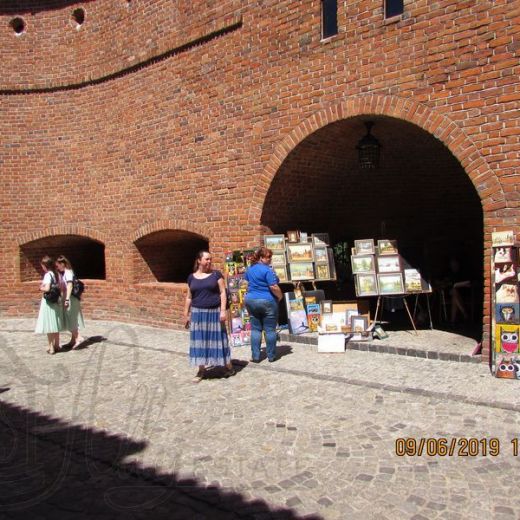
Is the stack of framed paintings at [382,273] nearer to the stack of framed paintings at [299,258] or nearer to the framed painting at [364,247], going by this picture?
the framed painting at [364,247]

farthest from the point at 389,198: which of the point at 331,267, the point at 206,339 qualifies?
the point at 206,339

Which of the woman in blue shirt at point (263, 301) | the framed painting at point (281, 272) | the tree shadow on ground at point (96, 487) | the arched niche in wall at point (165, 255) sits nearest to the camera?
the tree shadow on ground at point (96, 487)

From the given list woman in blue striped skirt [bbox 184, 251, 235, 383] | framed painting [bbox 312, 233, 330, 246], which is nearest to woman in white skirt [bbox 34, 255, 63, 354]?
woman in blue striped skirt [bbox 184, 251, 235, 383]

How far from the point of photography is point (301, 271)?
866cm

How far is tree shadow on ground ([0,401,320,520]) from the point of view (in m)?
3.47

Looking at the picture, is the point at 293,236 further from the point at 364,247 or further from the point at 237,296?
the point at 237,296

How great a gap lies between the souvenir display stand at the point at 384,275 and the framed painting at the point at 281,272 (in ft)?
3.76

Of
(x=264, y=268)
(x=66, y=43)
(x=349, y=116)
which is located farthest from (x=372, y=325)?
(x=66, y=43)

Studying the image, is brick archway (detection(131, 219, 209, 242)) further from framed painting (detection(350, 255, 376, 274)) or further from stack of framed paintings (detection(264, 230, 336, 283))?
framed painting (detection(350, 255, 376, 274))

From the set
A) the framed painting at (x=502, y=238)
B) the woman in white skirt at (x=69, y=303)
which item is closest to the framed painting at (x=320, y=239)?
the framed painting at (x=502, y=238)

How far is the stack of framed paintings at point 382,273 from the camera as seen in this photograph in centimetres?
802

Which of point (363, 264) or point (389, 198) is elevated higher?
point (389, 198)
